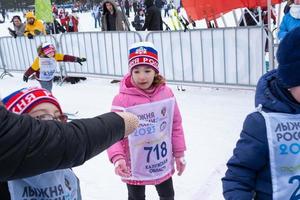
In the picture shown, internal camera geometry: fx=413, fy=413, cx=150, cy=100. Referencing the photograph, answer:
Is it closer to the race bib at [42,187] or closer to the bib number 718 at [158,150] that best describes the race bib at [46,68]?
the bib number 718 at [158,150]

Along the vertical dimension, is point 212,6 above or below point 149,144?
above

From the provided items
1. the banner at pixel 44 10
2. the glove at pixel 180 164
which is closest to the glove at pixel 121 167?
the glove at pixel 180 164

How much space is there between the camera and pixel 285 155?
1803 mm

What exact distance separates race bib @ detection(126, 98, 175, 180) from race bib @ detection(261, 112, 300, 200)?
1.20 meters

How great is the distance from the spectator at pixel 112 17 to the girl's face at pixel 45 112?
24.2 feet

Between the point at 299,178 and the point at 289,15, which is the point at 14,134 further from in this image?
the point at 289,15

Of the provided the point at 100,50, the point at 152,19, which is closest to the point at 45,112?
the point at 100,50

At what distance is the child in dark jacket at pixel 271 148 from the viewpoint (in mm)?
1779

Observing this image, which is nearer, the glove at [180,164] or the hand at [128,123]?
the hand at [128,123]

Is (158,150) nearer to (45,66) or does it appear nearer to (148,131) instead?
(148,131)

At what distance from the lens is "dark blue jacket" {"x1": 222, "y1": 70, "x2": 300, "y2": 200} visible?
70.1 inches

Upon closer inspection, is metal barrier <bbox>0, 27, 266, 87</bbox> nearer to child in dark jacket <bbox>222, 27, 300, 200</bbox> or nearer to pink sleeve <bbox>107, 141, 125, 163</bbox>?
pink sleeve <bbox>107, 141, 125, 163</bbox>

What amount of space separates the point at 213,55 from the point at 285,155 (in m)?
5.18

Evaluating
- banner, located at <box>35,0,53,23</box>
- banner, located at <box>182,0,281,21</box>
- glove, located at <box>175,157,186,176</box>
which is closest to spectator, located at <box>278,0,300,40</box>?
banner, located at <box>182,0,281,21</box>
